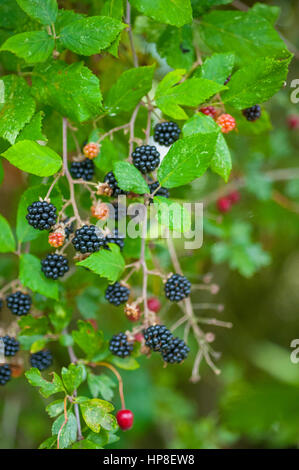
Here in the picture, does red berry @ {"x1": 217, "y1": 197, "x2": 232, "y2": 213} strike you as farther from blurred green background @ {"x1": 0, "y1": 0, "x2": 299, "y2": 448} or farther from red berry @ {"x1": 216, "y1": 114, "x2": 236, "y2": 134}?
red berry @ {"x1": 216, "y1": 114, "x2": 236, "y2": 134}

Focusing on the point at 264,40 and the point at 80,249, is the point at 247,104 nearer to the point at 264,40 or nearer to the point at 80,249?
the point at 264,40

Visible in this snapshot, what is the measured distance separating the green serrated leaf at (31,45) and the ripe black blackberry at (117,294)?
1.73ft

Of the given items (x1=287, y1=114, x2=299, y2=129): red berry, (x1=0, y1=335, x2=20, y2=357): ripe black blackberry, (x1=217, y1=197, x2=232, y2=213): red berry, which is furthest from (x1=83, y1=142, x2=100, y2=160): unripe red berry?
(x1=287, y1=114, x2=299, y2=129): red berry

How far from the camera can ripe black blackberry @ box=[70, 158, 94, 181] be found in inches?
41.8

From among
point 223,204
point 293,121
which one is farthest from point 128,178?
point 293,121

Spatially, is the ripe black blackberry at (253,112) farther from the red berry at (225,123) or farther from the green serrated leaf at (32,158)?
the green serrated leaf at (32,158)

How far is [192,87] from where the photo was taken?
2.99 ft

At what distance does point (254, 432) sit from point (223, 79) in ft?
7.07

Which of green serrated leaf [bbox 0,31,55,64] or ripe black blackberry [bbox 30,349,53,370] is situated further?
ripe black blackberry [bbox 30,349,53,370]

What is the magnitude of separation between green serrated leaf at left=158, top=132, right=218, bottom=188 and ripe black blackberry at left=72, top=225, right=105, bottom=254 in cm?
18

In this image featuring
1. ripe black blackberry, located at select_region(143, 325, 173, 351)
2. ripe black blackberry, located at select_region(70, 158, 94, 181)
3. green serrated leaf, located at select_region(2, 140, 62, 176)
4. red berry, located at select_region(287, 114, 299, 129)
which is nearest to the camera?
green serrated leaf, located at select_region(2, 140, 62, 176)
